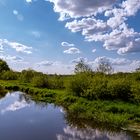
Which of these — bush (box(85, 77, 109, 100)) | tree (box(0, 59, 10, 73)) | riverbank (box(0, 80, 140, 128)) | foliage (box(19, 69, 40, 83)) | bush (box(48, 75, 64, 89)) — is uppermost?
tree (box(0, 59, 10, 73))

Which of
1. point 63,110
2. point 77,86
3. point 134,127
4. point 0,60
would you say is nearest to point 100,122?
point 134,127

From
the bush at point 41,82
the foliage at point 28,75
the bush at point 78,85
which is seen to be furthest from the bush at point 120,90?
the foliage at point 28,75

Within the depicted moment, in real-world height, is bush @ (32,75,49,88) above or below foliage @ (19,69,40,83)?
below

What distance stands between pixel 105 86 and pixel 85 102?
12.0 feet

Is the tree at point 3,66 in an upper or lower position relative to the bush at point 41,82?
upper

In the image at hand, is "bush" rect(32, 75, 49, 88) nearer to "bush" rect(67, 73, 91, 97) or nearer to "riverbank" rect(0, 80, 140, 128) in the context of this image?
"bush" rect(67, 73, 91, 97)

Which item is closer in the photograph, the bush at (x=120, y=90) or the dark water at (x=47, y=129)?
the dark water at (x=47, y=129)

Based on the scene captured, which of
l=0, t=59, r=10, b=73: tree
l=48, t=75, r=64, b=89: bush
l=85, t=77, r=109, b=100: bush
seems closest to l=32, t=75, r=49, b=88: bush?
l=48, t=75, r=64, b=89: bush

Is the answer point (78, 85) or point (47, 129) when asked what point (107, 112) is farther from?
point (78, 85)

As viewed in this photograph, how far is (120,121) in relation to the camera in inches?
842

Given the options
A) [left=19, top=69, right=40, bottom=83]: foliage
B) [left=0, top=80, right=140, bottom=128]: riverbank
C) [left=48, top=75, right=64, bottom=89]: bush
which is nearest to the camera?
[left=0, top=80, right=140, bottom=128]: riverbank

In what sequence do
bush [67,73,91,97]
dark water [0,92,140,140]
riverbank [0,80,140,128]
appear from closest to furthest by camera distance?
dark water [0,92,140,140] → riverbank [0,80,140,128] → bush [67,73,91,97]

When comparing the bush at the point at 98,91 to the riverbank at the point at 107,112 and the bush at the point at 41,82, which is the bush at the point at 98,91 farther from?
the bush at the point at 41,82

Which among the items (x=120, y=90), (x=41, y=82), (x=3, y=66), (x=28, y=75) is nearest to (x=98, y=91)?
(x=120, y=90)
